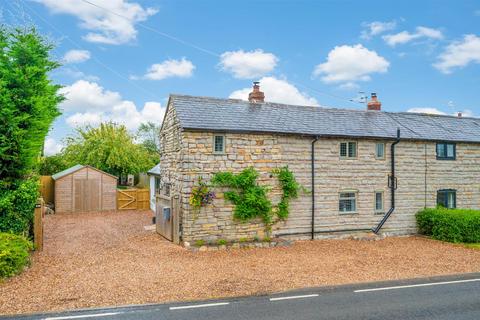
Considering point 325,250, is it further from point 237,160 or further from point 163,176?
point 163,176

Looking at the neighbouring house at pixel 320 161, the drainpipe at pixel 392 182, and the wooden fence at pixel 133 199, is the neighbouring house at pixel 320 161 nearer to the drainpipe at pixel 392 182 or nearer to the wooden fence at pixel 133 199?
the drainpipe at pixel 392 182

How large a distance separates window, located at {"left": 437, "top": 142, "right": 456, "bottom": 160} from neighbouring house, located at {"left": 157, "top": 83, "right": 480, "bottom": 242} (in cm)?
6

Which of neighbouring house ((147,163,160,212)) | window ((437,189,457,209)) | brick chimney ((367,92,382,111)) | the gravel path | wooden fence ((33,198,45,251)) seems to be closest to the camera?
the gravel path

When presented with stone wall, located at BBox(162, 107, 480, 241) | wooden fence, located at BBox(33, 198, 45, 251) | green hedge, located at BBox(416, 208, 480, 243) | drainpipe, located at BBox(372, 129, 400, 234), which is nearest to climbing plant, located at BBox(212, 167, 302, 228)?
stone wall, located at BBox(162, 107, 480, 241)

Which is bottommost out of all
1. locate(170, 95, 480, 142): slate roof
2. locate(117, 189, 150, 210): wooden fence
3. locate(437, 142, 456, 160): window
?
locate(117, 189, 150, 210): wooden fence

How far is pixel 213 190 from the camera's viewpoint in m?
16.0

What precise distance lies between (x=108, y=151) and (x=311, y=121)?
72.0 feet

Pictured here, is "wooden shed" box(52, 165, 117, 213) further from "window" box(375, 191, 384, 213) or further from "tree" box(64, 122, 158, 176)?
"window" box(375, 191, 384, 213)

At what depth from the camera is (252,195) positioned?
16.2 meters

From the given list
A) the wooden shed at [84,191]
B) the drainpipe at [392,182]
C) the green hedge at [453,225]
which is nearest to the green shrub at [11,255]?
the wooden shed at [84,191]

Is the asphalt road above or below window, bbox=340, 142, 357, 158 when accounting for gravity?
below

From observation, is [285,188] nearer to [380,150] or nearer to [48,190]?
[380,150]

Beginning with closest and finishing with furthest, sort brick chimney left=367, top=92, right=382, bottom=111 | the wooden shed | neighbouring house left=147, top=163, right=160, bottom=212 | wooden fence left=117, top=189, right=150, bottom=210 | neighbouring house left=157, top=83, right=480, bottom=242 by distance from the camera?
neighbouring house left=157, top=83, right=480, bottom=242 < brick chimney left=367, top=92, right=382, bottom=111 < neighbouring house left=147, top=163, right=160, bottom=212 < the wooden shed < wooden fence left=117, top=189, right=150, bottom=210

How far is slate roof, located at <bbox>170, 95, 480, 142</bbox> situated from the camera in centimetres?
1695
